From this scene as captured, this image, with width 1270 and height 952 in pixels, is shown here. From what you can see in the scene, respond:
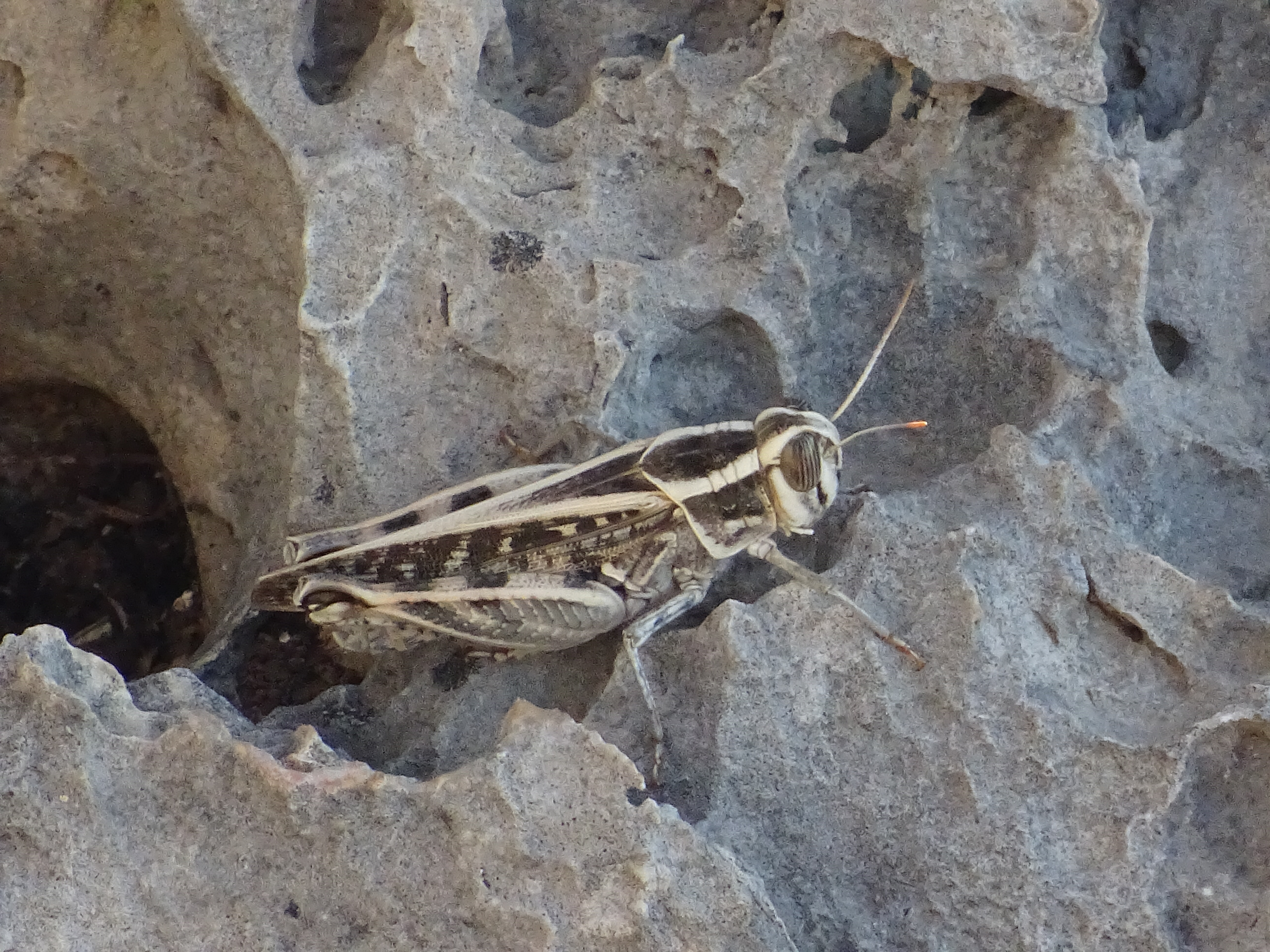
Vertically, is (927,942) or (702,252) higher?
(702,252)

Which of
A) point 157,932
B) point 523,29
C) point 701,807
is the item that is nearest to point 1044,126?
point 523,29

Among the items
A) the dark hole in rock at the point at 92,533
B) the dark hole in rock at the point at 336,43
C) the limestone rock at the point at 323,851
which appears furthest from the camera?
the dark hole in rock at the point at 92,533

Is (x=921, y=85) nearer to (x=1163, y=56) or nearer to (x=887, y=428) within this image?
(x=1163, y=56)

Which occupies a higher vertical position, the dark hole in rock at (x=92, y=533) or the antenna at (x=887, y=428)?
the antenna at (x=887, y=428)

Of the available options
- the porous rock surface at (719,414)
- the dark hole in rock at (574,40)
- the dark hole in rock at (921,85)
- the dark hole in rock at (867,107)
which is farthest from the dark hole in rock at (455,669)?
the dark hole in rock at (921,85)

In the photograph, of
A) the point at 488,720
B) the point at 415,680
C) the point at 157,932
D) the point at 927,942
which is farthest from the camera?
the point at 415,680

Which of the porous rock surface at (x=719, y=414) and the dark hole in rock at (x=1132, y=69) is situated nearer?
the porous rock surface at (x=719, y=414)

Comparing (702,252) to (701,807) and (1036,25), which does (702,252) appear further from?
(701,807)

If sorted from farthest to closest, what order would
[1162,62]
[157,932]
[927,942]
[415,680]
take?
[1162,62] → [415,680] → [927,942] → [157,932]

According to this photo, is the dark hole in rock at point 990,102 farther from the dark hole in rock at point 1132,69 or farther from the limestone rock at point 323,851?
the limestone rock at point 323,851
